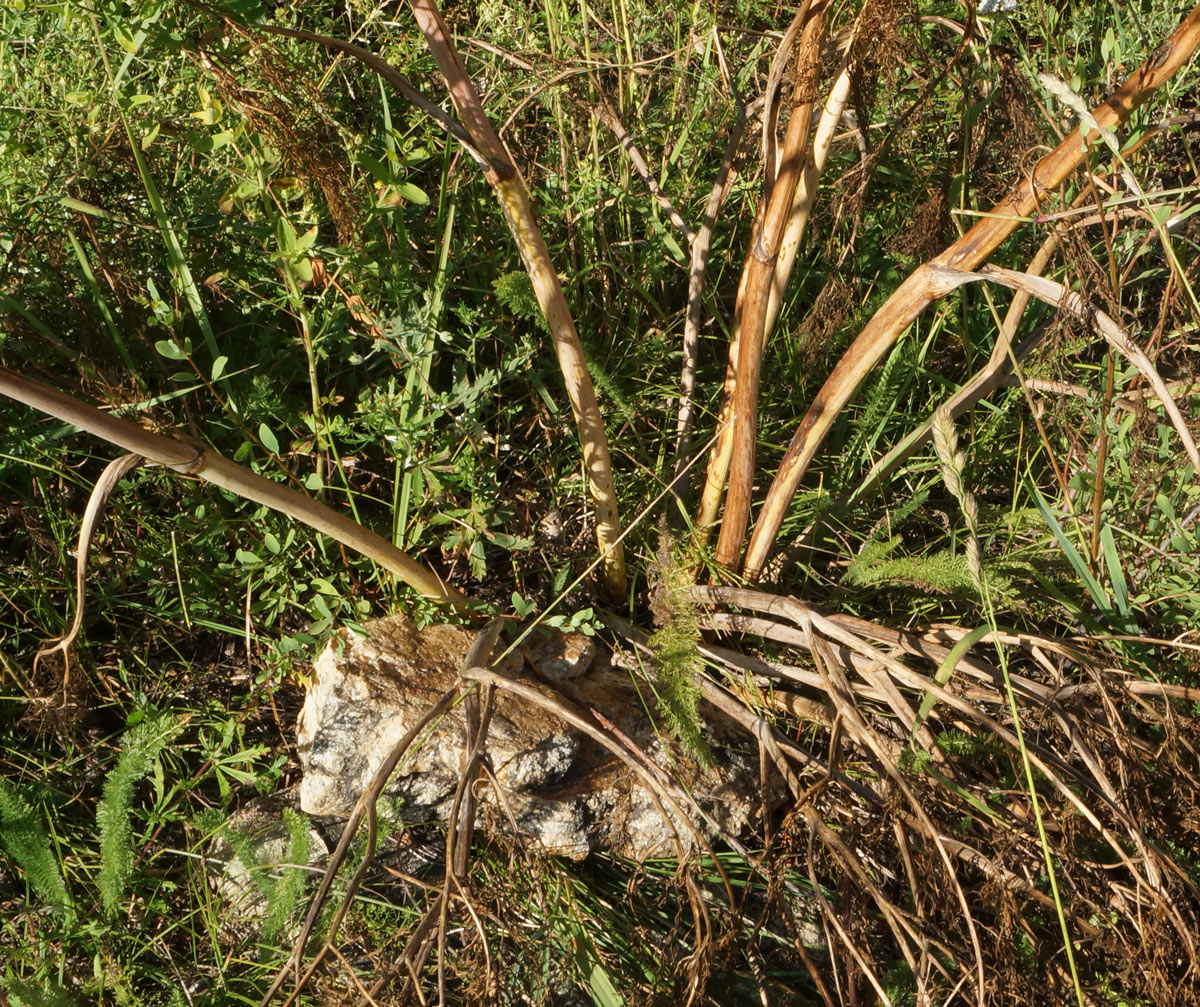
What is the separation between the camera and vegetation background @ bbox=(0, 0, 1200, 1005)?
1525mm

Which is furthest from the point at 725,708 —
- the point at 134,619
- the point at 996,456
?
the point at 134,619

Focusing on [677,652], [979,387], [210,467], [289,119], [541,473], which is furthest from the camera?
[541,473]

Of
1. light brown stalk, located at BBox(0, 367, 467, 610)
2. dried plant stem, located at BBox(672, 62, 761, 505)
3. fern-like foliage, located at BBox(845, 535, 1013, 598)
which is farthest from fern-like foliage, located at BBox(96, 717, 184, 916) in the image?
fern-like foliage, located at BBox(845, 535, 1013, 598)

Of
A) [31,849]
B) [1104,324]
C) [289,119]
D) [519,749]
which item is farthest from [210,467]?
[1104,324]

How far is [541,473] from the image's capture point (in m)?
2.07

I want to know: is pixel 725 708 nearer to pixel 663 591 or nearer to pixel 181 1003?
pixel 663 591

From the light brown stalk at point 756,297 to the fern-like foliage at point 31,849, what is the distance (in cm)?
132

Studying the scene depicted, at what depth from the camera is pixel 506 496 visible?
2.05m

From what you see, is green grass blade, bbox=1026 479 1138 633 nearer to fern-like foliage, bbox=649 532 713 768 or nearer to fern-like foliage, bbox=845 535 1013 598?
fern-like foliage, bbox=845 535 1013 598

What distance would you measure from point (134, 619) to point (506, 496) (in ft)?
2.62

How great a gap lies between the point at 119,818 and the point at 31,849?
0.16 m

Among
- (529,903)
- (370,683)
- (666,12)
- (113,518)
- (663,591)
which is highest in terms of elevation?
(666,12)

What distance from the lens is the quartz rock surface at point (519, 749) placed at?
1.66 m

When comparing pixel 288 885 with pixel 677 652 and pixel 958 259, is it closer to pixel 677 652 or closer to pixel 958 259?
pixel 677 652
